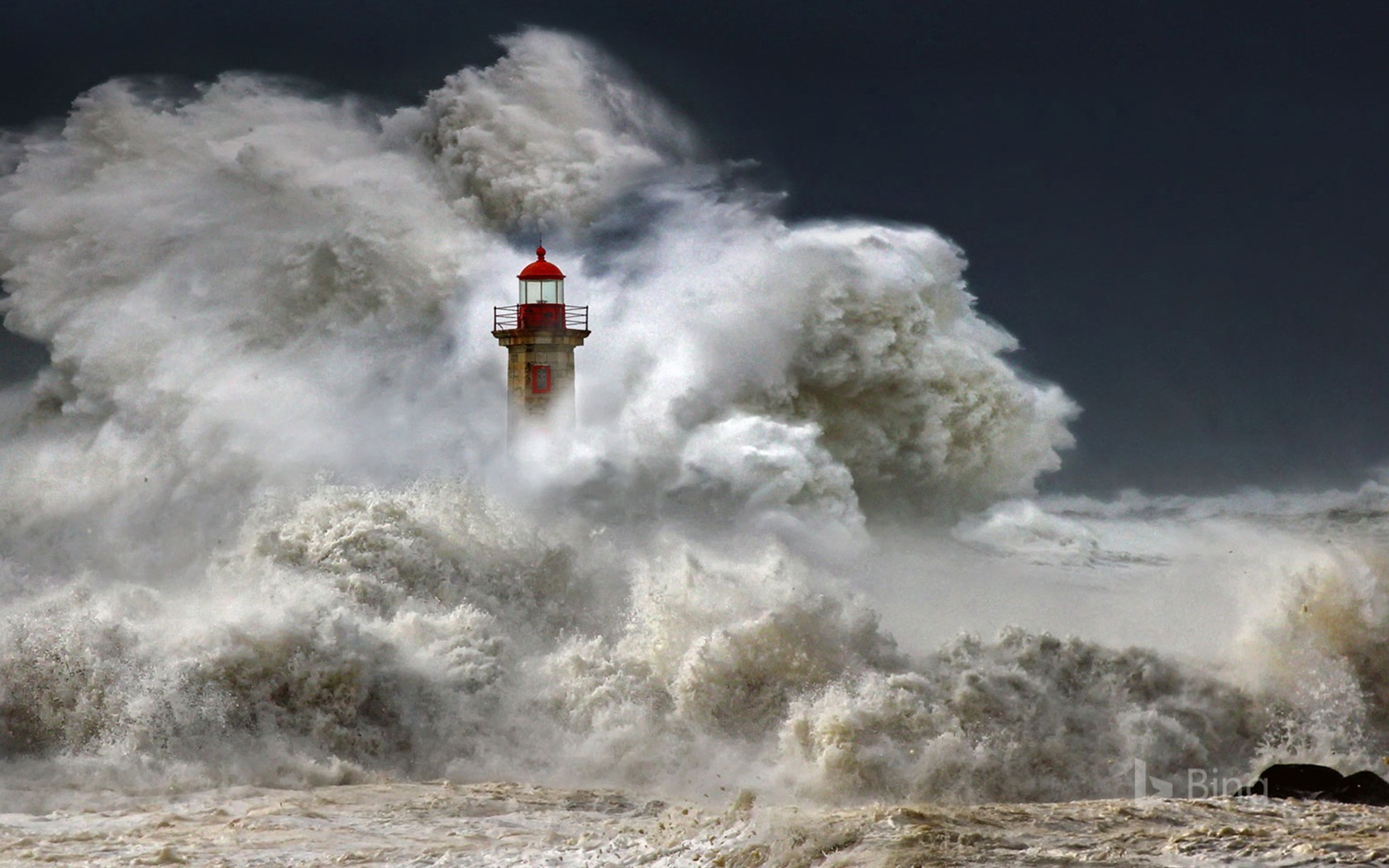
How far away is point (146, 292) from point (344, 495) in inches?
246

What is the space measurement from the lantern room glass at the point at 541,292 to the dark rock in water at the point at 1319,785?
420 inches

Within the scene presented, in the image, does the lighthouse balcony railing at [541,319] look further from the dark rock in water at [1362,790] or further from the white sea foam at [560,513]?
the dark rock in water at [1362,790]

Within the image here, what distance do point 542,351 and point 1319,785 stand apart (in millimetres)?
11089

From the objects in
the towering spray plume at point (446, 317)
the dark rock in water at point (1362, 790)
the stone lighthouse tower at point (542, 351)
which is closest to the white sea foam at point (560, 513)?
the towering spray plume at point (446, 317)

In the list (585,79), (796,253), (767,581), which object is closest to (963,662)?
(767,581)

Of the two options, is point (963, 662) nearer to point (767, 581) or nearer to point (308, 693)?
point (767, 581)

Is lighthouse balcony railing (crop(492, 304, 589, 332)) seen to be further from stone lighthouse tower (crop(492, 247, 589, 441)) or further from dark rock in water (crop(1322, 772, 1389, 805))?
dark rock in water (crop(1322, 772, 1389, 805))

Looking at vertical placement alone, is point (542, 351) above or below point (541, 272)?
below

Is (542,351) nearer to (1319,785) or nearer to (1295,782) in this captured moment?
(1295,782)

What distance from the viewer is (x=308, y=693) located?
65.8ft

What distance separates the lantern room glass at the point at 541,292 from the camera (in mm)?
25062

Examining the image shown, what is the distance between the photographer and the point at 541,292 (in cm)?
2508

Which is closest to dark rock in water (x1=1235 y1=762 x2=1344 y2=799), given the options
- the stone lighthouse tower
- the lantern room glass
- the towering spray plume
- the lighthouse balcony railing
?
the towering spray plume

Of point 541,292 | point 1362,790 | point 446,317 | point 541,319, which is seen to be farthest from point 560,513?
point 1362,790
